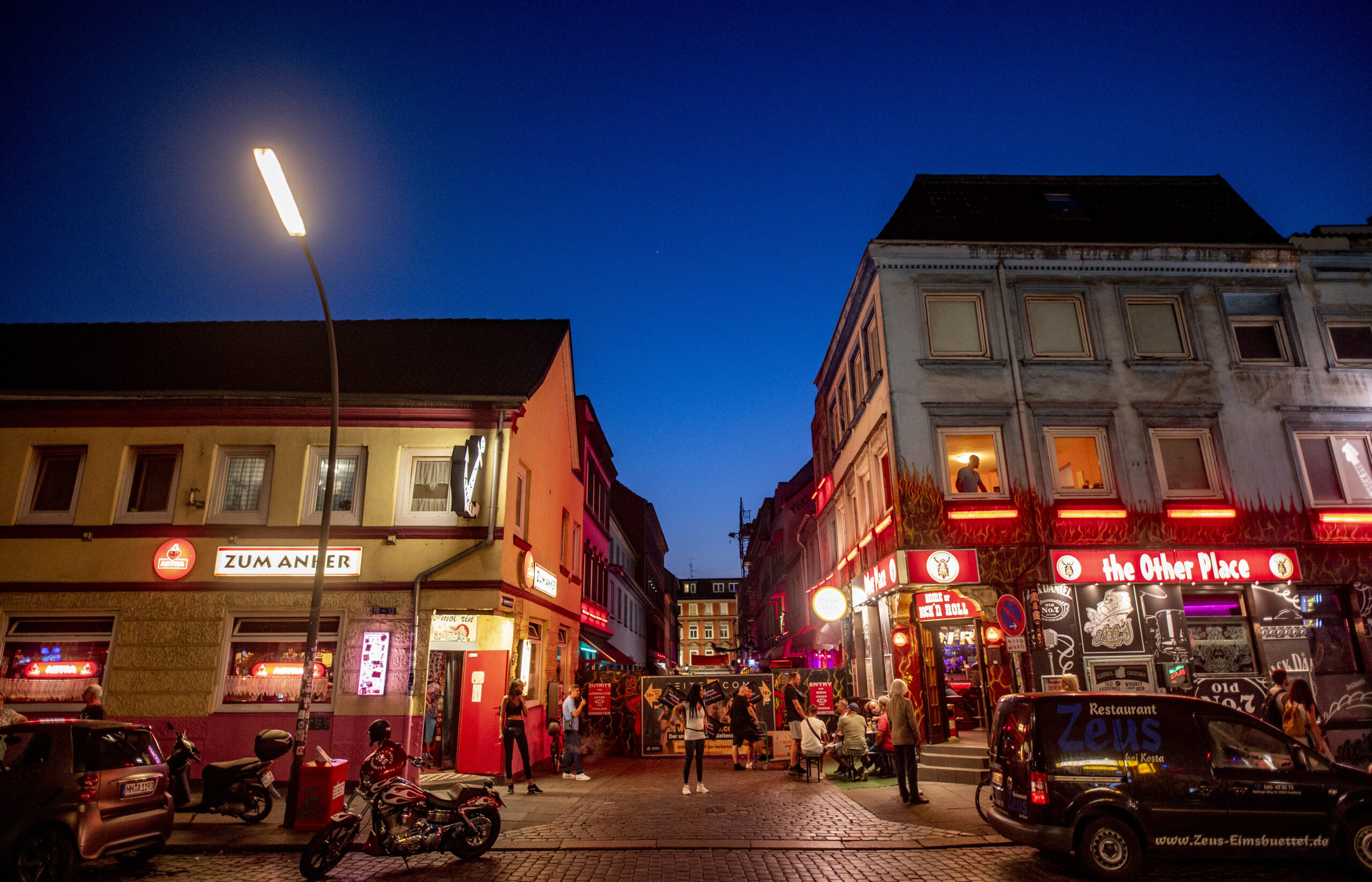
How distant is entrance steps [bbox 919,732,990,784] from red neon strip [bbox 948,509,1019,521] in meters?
4.54

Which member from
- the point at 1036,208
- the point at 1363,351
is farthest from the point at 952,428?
the point at 1363,351

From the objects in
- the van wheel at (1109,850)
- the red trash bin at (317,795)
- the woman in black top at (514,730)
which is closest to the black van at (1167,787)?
the van wheel at (1109,850)

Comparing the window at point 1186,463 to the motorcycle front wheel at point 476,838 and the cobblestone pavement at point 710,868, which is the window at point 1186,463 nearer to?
the cobblestone pavement at point 710,868

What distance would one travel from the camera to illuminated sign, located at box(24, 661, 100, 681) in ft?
46.0

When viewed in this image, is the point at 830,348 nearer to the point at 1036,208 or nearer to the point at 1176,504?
the point at 1036,208

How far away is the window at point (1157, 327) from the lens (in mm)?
16719

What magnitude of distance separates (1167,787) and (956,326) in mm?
11319

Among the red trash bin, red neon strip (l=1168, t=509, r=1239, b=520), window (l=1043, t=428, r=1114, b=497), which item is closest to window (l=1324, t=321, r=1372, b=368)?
red neon strip (l=1168, t=509, r=1239, b=520)

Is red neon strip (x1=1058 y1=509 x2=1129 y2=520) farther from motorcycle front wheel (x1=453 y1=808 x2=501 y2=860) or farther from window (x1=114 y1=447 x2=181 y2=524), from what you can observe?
window (x1=114 y1=447 x2=181 y2=524)

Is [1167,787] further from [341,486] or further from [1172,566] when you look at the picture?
[341,486]

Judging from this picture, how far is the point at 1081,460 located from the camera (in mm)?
16031

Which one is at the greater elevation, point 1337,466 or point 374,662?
point 1337,466

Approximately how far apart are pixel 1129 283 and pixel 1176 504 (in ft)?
18.0

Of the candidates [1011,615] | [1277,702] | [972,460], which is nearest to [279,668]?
[1011,615]
